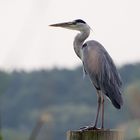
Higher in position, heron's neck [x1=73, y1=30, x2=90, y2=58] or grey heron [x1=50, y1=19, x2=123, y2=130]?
heron's neck [x1=73, y1=30, x2=90, y2=58]

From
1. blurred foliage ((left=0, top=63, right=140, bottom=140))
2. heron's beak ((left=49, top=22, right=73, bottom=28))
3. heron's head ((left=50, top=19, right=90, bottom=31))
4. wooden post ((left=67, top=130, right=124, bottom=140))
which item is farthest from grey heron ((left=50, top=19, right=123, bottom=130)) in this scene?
blurred foliage ((left=0, top=63, right=140, bottom=140))

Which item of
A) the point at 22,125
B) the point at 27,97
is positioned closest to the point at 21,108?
the point at 27,97

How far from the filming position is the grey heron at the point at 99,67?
8789mm

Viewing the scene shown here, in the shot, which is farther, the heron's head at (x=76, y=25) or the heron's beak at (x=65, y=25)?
the heron's beak at (x=65, y=25)

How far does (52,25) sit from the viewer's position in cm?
992

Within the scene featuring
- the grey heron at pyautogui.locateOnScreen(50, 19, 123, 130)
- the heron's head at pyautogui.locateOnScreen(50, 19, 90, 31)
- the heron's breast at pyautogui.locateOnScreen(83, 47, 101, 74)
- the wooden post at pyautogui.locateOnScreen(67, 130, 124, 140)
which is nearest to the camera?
the wooden post at pyautogui.locateOnScreen(67, 130, 124, 140)

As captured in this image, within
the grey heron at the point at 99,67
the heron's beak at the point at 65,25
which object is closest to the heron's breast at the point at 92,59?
the grey heron at the point at 99,67

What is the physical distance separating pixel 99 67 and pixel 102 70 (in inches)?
1.8

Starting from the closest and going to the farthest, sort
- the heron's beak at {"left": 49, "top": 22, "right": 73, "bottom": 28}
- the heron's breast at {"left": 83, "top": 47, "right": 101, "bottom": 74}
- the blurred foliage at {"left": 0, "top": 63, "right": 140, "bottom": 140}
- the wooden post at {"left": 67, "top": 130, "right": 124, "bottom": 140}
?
the wooden post at {"left": 67, "top": 130, "right": 124, "bottom": 140}, the heron's breast at {"left": 83, "top": 47, "right": 101, "bottom": 74}, the heron's beak at {"left": 49, "top": 22, "right": 73, "bottom": 28}, the blurred foliage at {"left": 0, "top": 63, "right": 140, "bottom": 140}

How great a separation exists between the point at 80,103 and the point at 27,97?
179 inches

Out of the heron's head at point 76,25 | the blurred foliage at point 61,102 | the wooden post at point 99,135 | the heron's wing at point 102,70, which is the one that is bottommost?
the blurred foliage at point 61,102

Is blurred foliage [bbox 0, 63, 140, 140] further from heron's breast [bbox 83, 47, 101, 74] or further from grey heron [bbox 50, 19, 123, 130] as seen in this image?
heron's breast [bbox 83, 47, 101, 74]

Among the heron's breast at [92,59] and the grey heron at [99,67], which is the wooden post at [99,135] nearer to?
the grey heron at [99,67]

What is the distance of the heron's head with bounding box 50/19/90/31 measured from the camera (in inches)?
376
